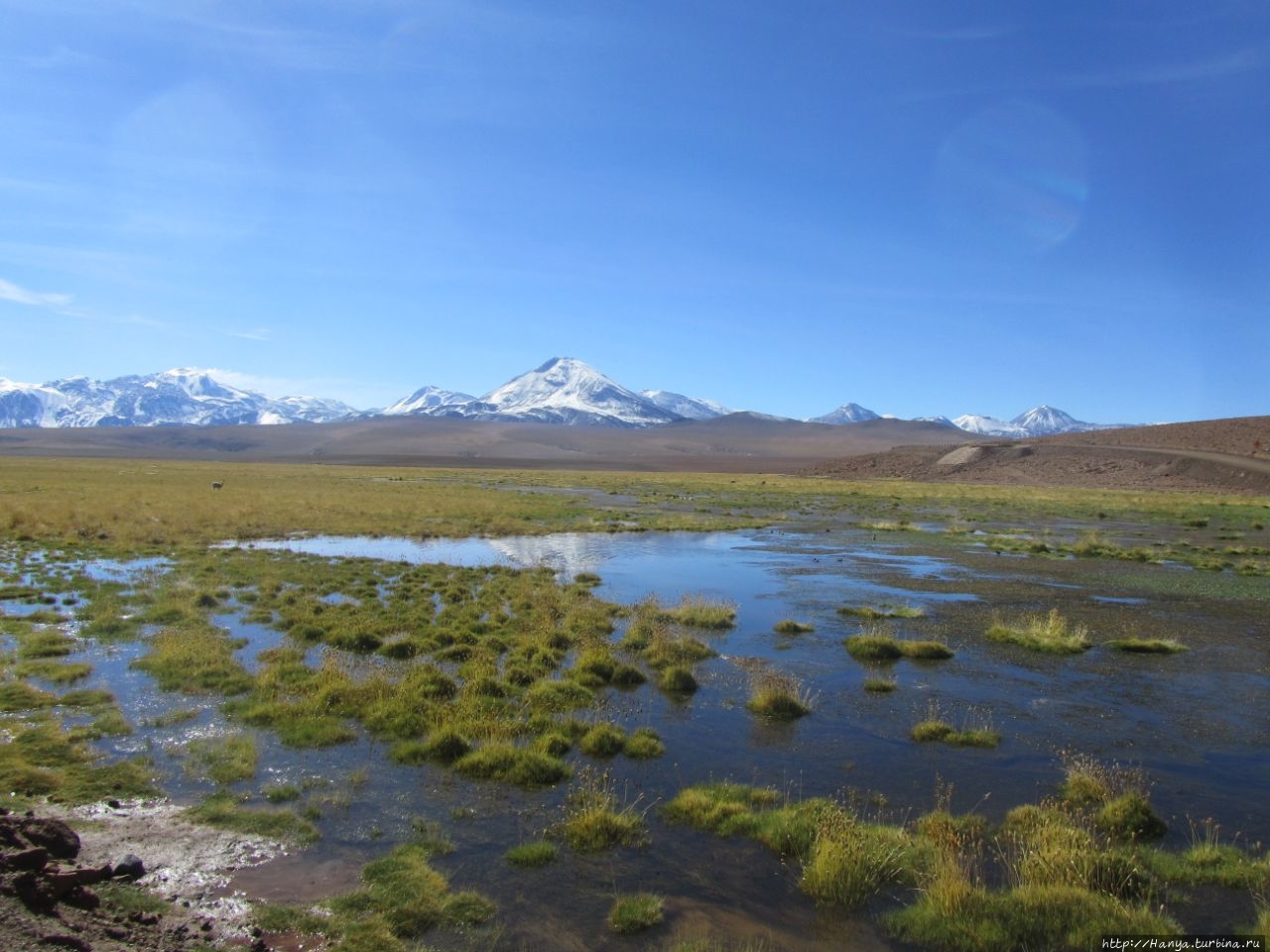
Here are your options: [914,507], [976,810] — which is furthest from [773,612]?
[914,507]

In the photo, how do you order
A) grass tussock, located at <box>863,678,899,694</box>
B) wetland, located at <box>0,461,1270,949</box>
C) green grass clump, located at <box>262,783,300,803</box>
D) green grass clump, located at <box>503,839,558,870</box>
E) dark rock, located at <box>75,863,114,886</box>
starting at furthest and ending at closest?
grass tussock, located at <box>863,678,899,694</box> < green grass clump, located at <box>262,783,300,803</box> < green grass clump, located at <box>503,839,558,870</box> < wetland, located at <box>0,461,1270,949</box> < dark rock, located at <box>75,863,114,886</box>

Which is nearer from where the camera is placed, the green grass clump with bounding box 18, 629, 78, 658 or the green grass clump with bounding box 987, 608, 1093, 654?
the green grass clump with bounding box 18, 629, 78, 658

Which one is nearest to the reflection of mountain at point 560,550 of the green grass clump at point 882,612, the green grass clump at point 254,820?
the green grass clump at point 882,612

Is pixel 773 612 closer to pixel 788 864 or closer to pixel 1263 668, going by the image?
pixel 1263 668

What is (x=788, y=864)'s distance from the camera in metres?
8.75

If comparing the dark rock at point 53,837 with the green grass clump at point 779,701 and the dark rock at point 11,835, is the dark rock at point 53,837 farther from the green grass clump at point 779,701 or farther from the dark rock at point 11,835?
the green grass clump at point 779,701

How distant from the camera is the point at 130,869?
768cm

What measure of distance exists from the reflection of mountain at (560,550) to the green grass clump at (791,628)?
1030cm

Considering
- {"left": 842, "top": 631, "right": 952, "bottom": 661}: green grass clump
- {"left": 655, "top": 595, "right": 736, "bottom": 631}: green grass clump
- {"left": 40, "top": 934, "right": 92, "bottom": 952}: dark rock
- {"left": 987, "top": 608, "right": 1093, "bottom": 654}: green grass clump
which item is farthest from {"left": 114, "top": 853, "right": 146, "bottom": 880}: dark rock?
{"left": 987, "top": 608, "right": 1093, "bottom": 654}: green grass clump

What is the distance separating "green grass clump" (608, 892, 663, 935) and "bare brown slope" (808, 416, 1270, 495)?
97219 millimetres

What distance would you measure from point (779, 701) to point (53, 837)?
33.9 feet

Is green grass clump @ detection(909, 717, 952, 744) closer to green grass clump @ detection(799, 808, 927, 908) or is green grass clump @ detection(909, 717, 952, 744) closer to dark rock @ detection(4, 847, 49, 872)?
green grass clump @ detection(799, 808, 927, 908)

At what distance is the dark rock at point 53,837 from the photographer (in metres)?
7.51

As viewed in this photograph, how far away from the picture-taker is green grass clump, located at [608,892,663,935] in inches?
296
